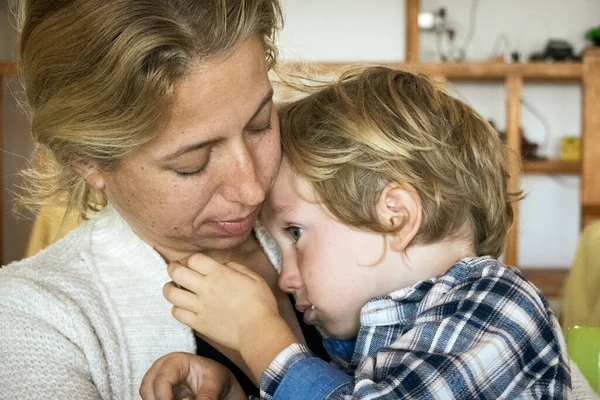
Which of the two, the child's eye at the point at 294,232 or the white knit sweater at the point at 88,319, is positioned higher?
the child's eye at the point at 294,232

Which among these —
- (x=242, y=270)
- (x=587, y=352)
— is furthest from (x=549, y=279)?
(x=242, y=270)

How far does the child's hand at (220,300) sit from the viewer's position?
1.21 metres

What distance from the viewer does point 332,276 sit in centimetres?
134

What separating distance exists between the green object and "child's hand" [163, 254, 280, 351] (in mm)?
705

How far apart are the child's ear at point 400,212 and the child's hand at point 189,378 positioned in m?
0.35

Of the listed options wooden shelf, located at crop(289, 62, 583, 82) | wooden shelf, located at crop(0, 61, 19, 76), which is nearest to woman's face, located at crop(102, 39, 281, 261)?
wooden shelf, located at crop(289, 62, 583, 82)

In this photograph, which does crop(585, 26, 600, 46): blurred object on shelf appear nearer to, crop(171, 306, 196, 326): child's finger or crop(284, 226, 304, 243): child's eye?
crop(284, 226, 304, 243): child's eye

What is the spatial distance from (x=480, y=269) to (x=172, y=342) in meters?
0.53

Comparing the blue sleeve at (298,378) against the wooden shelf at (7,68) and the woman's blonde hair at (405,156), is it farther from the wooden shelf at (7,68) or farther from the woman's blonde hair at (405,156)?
the wooden shelf at (7,68)

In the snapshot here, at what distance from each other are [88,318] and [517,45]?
4.96m

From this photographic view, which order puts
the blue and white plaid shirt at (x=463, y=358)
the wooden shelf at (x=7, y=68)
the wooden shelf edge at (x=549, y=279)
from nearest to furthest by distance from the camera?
the blue and white plaid shirt at (x=463, y=358) < the wooden shelf edge at (x=549, y=279) < the wooden shelf at (x=7, y=68)

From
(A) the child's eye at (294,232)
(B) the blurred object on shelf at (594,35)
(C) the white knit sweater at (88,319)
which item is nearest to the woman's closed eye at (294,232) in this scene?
(A) the child's eye at (294,232)

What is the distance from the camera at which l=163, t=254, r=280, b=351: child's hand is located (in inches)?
47.6

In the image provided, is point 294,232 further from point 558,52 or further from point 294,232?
point 558,52
